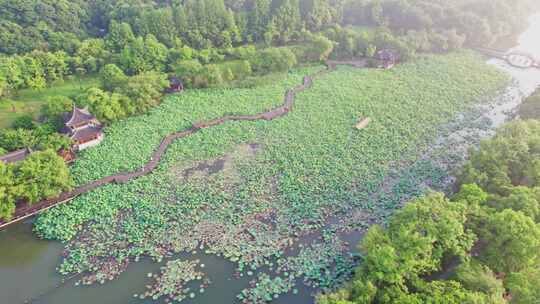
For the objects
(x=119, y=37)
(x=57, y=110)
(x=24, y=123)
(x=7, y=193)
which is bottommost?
(x=7, y=193)

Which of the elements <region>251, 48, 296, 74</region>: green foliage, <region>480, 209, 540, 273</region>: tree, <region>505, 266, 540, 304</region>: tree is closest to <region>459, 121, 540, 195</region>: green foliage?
<region>480, 209, 540, 273</region>: tree

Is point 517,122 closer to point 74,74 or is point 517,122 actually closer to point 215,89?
point 215,89

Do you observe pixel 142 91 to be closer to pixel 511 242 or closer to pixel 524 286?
pixel 511 242

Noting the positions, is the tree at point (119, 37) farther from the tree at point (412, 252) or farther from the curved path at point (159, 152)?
the tree at point (412, 252)

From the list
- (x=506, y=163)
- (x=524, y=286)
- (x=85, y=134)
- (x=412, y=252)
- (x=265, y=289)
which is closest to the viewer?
(x=524, y=286)

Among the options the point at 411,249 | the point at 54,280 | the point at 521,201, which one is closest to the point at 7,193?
the point at 54,280

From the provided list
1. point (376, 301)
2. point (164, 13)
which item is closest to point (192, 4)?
point (164, 13)

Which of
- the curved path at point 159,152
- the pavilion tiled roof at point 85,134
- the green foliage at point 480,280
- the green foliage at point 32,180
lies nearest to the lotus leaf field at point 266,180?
the curved path at point 159,152
